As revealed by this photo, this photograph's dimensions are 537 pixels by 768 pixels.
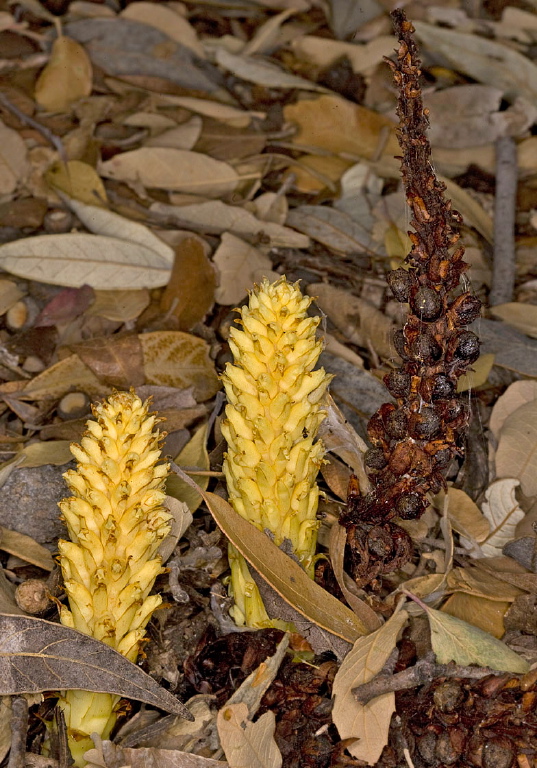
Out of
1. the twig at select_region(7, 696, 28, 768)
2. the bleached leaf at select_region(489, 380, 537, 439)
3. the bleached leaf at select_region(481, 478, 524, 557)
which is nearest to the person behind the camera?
the twig at select_region(7, 696, 28, 768)

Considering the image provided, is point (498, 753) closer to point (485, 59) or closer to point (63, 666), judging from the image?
point (63, 666)

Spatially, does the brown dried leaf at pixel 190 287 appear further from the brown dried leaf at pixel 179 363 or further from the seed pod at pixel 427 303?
the seed pod at pixel 427 303

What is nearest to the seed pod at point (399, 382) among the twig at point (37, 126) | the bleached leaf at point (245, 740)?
the bleached leaf at point (245, 740)

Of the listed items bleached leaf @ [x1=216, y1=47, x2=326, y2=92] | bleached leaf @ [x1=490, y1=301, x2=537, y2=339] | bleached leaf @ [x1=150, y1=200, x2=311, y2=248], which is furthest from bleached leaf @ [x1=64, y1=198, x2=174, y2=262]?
bleached leaf @ [x1=490, y1=301, x2=537, y2=339]

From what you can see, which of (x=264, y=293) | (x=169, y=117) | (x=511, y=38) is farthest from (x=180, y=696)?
(x=511, y=38)

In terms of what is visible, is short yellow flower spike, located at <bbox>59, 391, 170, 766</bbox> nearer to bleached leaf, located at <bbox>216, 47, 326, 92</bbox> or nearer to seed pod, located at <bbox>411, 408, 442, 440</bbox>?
seed pod, located at <bbox>411, 408, 442, 440</bbox>

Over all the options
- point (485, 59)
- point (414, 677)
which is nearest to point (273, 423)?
point (414, 677)

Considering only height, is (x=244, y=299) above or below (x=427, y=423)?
below
